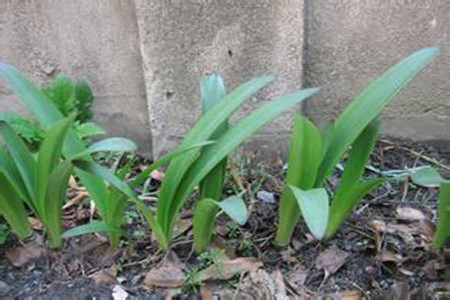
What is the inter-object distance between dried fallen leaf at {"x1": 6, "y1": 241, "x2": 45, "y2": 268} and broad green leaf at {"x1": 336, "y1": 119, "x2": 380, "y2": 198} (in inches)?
27.2

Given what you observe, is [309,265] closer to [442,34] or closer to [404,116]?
[404,116]

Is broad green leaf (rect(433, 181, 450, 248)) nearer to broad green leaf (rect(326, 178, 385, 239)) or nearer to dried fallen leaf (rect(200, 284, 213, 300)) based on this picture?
broad green leaf (rect(326, 178, 385, 239))

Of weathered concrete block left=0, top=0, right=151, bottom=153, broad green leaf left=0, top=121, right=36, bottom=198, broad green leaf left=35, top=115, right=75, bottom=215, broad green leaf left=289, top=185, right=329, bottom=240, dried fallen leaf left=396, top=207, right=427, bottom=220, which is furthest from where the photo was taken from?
weathered concrete block left=0, top=0, right=151, bottom=153

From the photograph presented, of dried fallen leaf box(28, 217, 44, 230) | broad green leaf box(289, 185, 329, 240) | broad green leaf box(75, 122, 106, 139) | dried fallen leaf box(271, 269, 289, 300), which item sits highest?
broad green leaf box(75, 122, 106, 139)

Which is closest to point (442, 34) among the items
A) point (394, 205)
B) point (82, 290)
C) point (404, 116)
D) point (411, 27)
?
point (411, 27)

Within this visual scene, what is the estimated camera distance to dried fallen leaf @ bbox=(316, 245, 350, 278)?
148 centimetres

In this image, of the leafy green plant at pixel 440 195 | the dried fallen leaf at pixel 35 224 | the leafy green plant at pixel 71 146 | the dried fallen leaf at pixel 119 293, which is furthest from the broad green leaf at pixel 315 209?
the dried fallen leaf at pixel 35 224

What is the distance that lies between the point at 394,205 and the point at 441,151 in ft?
→ 1.15

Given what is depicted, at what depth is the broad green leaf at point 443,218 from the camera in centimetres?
134

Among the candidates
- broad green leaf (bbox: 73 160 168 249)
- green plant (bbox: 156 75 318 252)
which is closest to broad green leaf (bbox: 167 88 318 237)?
green plant (bbox: 156 75 318 252)

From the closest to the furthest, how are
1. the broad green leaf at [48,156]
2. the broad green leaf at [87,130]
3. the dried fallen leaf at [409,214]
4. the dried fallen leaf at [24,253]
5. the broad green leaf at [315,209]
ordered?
the broad green leaf at [315,209], the broad green leaf at [48,156], the dried fallen leaf at [24,253], the dried fallen leaf at [409,214], the broad green leaf at [87,130]

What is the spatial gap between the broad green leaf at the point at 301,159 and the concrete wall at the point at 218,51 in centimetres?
Answer: 44

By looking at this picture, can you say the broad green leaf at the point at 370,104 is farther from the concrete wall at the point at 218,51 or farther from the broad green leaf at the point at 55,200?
the broad green leaf at the point at 55,200

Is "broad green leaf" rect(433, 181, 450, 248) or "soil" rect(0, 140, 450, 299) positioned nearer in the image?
"broad green leaf" rect(433, 181, 450, 248)
